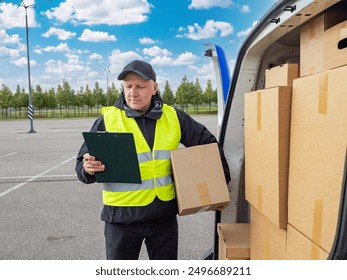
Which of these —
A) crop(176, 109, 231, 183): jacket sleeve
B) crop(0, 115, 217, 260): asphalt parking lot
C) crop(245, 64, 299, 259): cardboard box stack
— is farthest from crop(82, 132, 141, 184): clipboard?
crop(0, 115, 217, 260): asphalt parking lot

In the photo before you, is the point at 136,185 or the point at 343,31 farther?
the point at 136,185

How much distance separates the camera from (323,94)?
4.43 feet

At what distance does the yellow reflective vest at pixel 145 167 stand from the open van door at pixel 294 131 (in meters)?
0.43

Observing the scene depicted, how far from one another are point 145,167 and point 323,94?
1070mm

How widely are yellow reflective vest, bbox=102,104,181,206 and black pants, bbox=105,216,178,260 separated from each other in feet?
0.49

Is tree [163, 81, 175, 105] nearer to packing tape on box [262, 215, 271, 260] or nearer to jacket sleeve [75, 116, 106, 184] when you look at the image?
jacket sleeve [75, 116, 106, 184]

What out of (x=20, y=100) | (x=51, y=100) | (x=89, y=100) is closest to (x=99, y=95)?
(x=89, y=100)

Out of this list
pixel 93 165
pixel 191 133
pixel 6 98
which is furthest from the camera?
pixel 6 98

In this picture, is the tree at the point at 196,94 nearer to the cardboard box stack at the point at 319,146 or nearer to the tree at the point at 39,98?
the tree at the point at 39,98

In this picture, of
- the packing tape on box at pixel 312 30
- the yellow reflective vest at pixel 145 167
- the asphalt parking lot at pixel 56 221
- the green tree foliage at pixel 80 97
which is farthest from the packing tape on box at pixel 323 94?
the green tree foliage at pixel 80 97

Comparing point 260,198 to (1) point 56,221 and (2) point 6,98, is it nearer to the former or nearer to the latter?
(1) point 56,221

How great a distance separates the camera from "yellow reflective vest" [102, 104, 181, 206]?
82.5 inches
